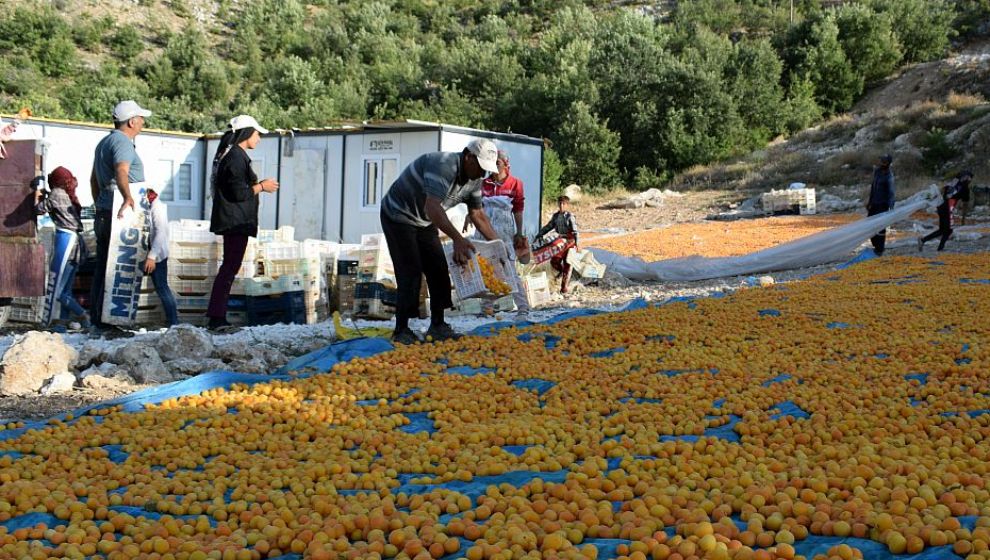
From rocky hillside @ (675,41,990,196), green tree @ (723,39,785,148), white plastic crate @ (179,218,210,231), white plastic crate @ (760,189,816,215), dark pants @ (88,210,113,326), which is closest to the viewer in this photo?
dark pants @ (88,210,113,326)

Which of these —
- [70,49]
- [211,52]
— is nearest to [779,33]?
[211,52]

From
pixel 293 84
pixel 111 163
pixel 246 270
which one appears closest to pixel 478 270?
pixel 246 270

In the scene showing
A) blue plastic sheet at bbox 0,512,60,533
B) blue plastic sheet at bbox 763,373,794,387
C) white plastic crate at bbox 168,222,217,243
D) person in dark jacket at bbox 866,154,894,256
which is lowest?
blue plastic sheet at bbox 0,512,60,533

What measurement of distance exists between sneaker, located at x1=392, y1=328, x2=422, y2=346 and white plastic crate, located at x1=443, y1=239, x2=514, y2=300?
692 millimetres

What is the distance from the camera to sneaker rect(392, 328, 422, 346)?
660 cm

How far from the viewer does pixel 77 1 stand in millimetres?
40031

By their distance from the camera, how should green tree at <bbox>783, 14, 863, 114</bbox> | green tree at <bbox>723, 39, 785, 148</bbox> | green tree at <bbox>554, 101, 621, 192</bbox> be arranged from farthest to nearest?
green tree at <bbox>783, 14, 863, 114</bbox>, green tree at <bbox>723, 39, 785, 148</bbox>, green tree at <bbox>554, 101, 621, 192</bbox>

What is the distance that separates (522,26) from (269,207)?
29.9m

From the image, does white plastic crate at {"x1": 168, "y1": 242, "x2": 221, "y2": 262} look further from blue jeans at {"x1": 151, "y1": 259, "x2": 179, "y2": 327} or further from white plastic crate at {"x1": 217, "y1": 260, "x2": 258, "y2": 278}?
blue jeans at {"x1": 151, "y1": 259, "x2": 179, "y2": 327}

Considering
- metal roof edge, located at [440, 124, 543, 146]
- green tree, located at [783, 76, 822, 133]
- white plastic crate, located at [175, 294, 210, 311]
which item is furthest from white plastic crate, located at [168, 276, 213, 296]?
green tree, located at [783, 76, 822, 133]

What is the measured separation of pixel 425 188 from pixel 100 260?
2.81 m

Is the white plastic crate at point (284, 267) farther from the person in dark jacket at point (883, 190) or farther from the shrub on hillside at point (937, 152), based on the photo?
the shrub on hillside at point (937, 152)

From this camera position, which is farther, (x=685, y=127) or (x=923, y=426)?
(x=685, y=127)

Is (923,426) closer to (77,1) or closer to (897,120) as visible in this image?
(897,120)
